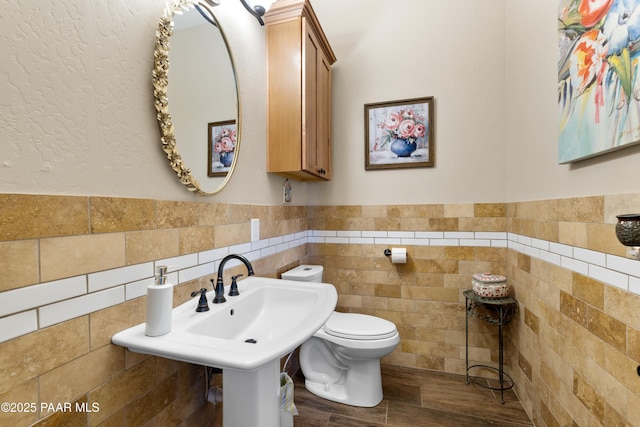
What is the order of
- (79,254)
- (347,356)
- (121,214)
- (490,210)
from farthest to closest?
(490,210) < (347,356) < (121,214) < (79,254)

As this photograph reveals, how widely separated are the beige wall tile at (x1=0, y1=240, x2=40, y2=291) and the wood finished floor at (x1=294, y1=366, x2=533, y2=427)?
5.14ft

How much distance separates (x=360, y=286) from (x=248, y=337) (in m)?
1.30

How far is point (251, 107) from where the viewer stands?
163 centimetres

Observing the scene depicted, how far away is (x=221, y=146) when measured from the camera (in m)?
1.33

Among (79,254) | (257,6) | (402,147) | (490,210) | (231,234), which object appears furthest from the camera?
(402,147)

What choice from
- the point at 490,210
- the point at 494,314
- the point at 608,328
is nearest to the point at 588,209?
the point at 608,328

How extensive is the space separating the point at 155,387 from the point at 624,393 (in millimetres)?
1600

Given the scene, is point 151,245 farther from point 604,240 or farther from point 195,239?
point 604,240

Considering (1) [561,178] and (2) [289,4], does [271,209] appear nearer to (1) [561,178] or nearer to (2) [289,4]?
(2) [289,4]

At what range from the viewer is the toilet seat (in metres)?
1.72

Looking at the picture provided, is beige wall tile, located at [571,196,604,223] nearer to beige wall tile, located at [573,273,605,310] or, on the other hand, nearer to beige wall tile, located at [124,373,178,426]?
beige wall tile, located at [573,273,605,310]

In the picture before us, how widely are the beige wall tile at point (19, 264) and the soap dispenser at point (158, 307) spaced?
0.25 m

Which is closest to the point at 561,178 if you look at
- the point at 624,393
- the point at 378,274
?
the point at 624,393

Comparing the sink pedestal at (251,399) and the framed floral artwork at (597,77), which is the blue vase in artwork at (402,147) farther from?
the sink pedestal at (251,399)
